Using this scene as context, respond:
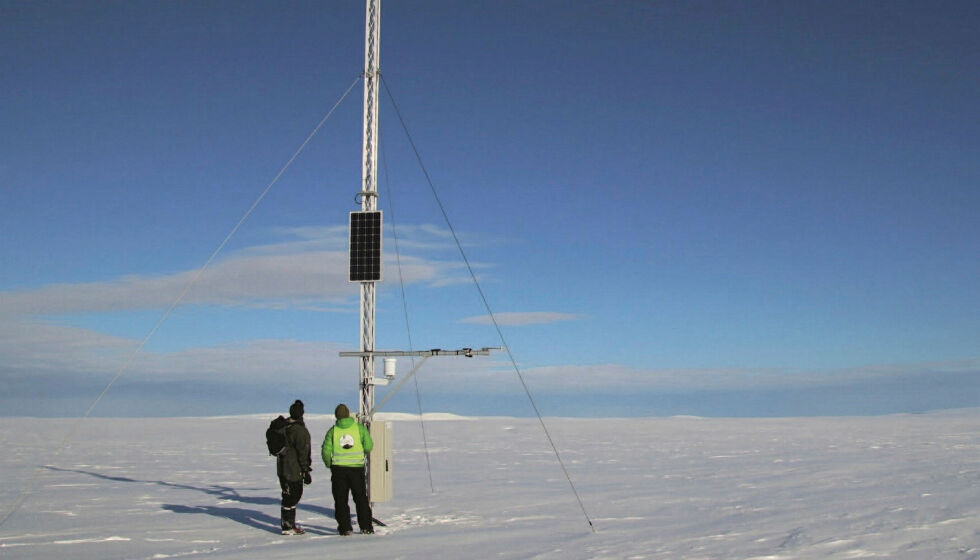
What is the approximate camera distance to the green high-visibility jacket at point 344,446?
10.2m

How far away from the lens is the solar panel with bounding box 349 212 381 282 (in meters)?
12.2

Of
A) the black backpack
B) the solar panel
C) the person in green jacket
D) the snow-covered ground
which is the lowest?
the snow-covered ground

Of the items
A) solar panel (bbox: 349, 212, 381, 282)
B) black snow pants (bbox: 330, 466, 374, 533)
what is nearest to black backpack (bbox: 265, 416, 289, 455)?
black snow pants (bbox: 330, 466, 374, 533)

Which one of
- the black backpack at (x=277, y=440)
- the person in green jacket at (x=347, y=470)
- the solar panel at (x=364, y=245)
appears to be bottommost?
the person in green jacket at (x=347, y=470)

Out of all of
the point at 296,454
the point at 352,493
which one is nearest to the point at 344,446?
the point at 352,493

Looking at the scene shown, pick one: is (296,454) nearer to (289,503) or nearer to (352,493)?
(289,503)

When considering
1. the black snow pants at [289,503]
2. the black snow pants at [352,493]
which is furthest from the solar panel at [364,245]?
the black snow pants at [289,503]

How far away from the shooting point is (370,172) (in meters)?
12.5

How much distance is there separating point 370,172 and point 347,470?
189 inches

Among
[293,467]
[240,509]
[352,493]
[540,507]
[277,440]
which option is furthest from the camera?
[240,509]

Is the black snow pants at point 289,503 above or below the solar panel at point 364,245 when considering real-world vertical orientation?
below

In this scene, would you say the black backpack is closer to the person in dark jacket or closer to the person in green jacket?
the person in dark jacket

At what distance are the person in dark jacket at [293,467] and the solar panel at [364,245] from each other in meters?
2.31

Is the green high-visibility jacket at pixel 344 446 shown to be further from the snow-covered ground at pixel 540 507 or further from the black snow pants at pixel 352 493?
the snow-covered ground at pixel 540 507
